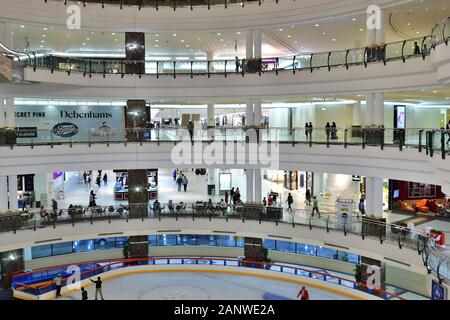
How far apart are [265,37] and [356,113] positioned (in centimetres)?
876

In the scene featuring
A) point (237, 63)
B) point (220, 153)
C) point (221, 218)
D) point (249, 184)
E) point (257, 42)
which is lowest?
point (221, 218)

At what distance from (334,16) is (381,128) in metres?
5.95

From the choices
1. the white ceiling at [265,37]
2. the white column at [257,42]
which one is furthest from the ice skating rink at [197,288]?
the white ceiling at [265,37]

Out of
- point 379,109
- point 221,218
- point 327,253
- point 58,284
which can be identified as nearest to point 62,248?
point 58,284

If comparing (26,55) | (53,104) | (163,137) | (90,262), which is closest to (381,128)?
(163,137)

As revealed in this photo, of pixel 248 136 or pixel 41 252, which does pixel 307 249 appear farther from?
pixel 41 252

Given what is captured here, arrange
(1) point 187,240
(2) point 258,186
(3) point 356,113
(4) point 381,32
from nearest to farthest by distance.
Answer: (4) point 381,32, (2) point 258,186, (1) point 187,240, (3) point 356,113

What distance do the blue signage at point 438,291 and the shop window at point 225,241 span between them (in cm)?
1497

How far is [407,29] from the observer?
23250mm

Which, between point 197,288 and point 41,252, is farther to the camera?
point 41,252

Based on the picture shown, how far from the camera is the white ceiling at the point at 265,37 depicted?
2034 cm

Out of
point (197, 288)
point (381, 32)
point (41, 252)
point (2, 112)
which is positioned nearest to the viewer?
point (381, 32)

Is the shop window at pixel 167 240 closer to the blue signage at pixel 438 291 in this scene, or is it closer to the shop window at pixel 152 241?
the shop window at pixel 152 241

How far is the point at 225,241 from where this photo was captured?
88.3 feet
